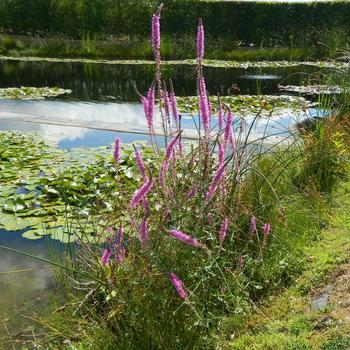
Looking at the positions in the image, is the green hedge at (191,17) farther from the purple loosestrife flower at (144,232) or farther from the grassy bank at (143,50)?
the purple loosestrife flower at (144,232)

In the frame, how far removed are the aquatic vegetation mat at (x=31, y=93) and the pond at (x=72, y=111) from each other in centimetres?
32

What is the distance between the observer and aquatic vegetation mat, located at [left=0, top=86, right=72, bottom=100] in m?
11.1

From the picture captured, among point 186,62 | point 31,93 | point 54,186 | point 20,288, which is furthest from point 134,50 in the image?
point 20,288

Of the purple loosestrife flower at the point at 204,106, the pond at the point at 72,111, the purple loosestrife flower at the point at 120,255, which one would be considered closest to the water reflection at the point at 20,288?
the pond at the point at 72,111

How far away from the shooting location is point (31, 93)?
1148 cm

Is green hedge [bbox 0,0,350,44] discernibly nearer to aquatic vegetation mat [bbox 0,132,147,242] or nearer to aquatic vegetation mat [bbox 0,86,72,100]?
aquatic vegetation mat [bbox 0,86,72,100]

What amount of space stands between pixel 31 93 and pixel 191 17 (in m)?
10.7

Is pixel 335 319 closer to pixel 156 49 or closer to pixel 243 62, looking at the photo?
pixel 156 49

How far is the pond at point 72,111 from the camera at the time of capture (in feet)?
12.5

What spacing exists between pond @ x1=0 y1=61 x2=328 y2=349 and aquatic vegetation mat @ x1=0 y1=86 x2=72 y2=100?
0.32 meters

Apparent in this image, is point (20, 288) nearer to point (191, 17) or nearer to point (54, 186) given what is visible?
point (54, 186)

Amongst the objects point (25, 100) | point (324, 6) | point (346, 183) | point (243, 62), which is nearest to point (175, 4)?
point (243, 62)

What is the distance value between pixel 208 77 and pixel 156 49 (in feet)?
40.4

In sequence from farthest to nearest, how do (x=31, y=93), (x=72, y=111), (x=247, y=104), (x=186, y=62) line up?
(x=186, y=62) < (x=31, y=93) < (x=72, y=111) < (x=247, y=104)
